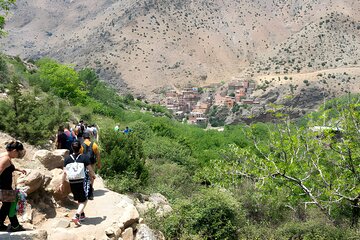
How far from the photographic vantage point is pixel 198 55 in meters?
124

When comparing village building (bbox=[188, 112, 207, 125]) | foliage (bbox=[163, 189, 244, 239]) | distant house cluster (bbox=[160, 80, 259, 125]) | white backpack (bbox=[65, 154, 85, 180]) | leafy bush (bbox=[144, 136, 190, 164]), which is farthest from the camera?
distant house cluster (bbox=[160, 80, 259, 125])

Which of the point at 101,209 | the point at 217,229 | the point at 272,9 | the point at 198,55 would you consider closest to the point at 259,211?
the point at 217,229

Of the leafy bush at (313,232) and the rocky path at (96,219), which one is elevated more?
the rocky path at (96,219)

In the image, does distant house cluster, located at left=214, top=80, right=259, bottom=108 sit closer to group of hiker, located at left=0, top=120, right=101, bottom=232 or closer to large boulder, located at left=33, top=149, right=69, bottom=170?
large boulder, located at left=33, top=149, right=69, bottom=170

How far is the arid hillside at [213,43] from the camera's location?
347 ft

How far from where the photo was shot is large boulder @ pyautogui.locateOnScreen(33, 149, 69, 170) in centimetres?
911

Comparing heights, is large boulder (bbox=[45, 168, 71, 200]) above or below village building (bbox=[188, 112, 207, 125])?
above

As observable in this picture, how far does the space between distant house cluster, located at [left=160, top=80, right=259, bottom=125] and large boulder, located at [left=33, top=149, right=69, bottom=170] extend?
296 ft

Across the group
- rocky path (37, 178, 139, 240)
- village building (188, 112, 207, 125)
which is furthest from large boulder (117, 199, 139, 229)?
village building (188, 112, 207, 125)

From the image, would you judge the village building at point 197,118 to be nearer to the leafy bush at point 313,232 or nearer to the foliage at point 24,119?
the foliage at point 24,119

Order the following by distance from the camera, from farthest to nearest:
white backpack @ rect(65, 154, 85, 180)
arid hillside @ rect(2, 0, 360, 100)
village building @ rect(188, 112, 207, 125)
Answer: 1. arid hillside @ rect(2, 0, 360, 100)
2. village building @ rect(188, 112, 207, 125)
3. white backpack @ rect(65, 154, 85, 180)

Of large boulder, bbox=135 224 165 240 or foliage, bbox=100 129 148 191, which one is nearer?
large boulder, bbox=135 224 165 240

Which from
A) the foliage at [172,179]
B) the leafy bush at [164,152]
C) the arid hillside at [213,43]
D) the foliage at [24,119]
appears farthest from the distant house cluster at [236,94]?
the foliage at [24,119]

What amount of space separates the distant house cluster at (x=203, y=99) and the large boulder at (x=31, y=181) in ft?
303
